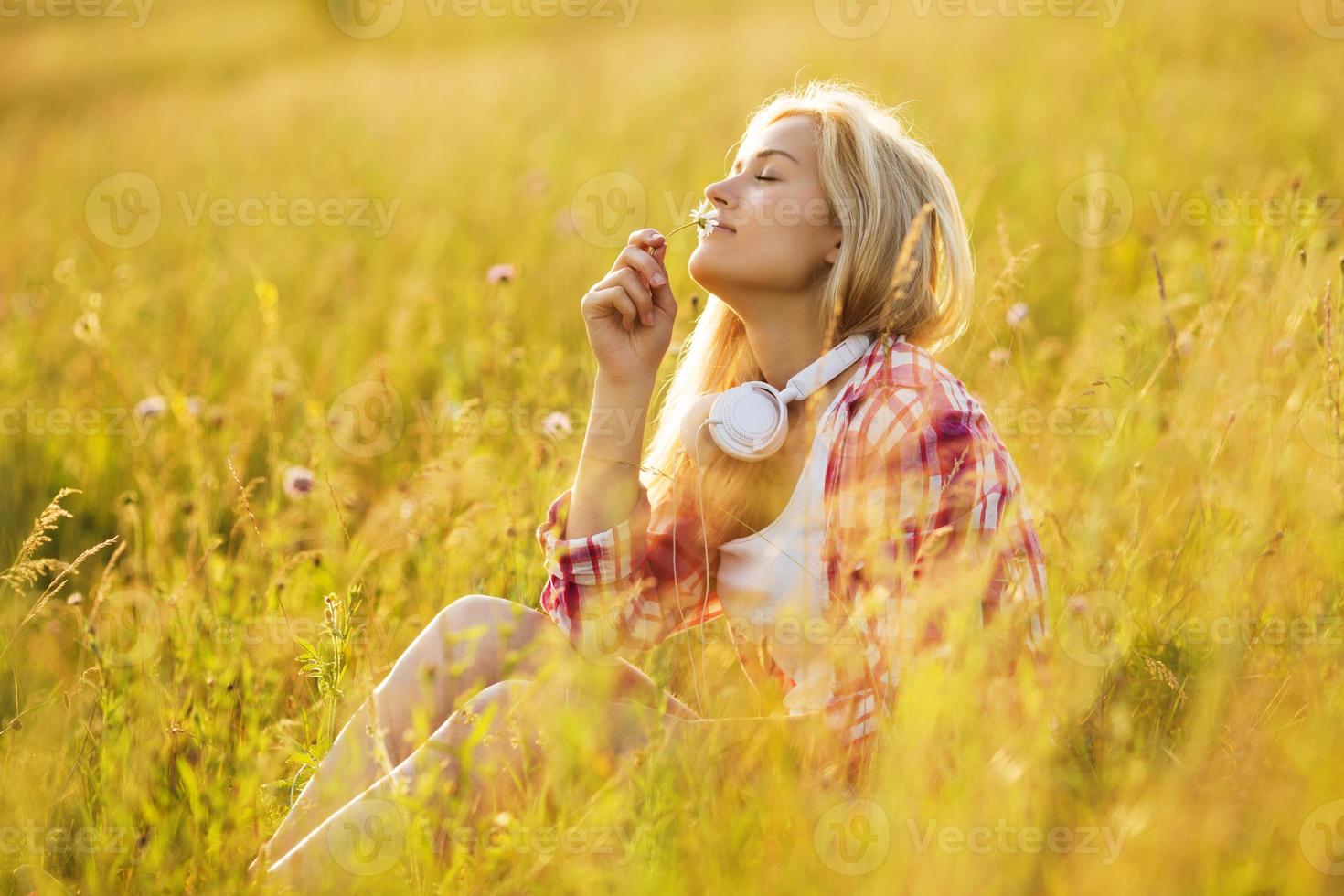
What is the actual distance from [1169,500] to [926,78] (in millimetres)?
4954

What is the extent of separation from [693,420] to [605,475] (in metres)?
0.23

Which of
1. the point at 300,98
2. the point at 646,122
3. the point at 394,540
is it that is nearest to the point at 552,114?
the point at 646,122

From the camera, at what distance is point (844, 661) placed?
1.66 metres

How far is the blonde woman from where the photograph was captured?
1642mm

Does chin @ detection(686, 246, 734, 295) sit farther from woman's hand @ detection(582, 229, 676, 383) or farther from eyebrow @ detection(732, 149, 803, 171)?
eyebrow @ detection(732, 149, 803, 171)

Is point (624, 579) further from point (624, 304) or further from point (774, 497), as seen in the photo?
point (624, 304)

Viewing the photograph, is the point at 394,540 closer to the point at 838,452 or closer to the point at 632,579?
the point at 632,579

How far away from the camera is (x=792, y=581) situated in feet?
6.21

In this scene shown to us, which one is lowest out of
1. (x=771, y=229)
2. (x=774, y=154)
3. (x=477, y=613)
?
(x=477, y=613)

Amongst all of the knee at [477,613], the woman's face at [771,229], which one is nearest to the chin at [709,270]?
the woman's face at [771,229]

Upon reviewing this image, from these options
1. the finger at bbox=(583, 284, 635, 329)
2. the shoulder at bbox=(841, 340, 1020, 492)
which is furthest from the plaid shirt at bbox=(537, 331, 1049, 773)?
the finger at bbox=(583, 284, 635, 329)

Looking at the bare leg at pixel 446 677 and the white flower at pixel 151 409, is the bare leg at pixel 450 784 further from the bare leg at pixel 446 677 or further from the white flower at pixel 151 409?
the white flower at pixel 151 409

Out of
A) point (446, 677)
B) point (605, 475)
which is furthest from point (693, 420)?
point (446, 677)

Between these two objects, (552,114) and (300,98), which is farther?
(300,98)
